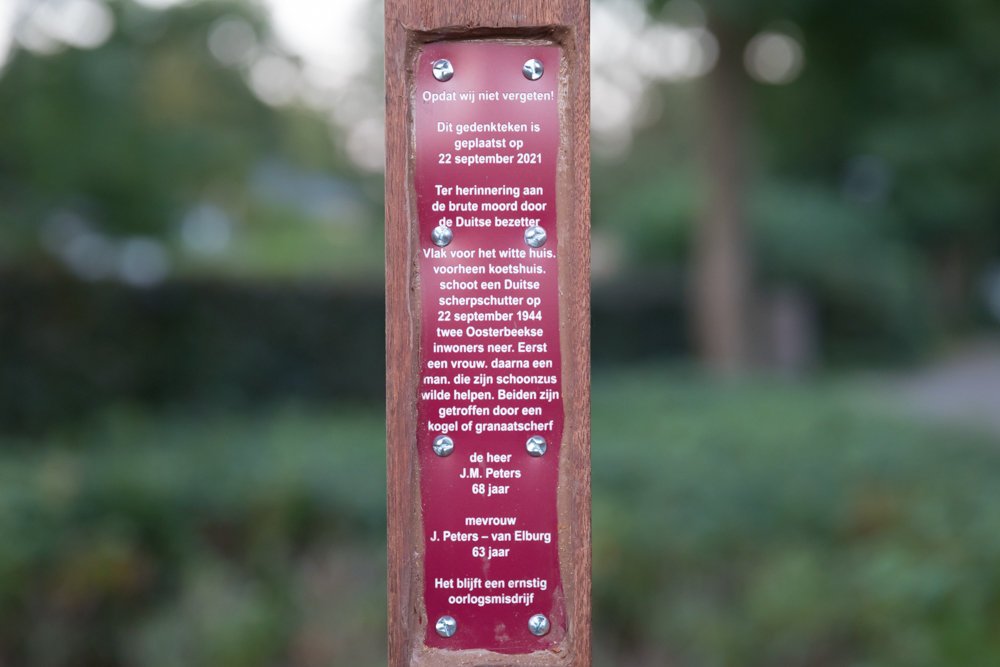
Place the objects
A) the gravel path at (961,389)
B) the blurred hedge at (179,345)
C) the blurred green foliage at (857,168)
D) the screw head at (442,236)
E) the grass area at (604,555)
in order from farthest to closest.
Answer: the gravel path at (961,389) < the blurred hedge at (179,345) < the blurred green foliage at (857,168) < the grass area at (604,555) < the screw head at (442,236)

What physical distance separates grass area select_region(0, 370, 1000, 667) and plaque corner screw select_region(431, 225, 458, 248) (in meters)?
2.29

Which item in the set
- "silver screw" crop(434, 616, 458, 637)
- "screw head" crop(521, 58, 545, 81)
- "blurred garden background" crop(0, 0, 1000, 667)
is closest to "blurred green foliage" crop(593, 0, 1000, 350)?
"blurred garden background" crop(0, 0, 1000, 667)

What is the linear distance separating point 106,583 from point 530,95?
318cm

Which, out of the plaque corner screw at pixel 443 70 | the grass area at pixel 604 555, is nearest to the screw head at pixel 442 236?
the plaque corner screw at pixel 443 70

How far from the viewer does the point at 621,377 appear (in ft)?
36.9

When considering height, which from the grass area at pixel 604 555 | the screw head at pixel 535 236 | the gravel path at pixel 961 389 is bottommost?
the gravel path at pixel 961 389

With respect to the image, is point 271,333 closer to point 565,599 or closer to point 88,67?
point 88,67

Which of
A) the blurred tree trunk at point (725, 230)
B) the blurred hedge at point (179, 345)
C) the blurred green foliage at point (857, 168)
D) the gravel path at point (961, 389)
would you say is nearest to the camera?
the blurred green foliage at point (857, 168)

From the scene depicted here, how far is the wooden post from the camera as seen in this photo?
1.23 metres

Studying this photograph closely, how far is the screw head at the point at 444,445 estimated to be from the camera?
124 cm

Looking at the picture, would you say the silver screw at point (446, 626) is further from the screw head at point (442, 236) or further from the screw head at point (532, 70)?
the screw head at point (532, 70)

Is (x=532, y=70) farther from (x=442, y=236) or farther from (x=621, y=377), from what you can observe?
(x=621, y=377)

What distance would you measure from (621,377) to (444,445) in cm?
1015

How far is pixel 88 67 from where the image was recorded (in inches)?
294
